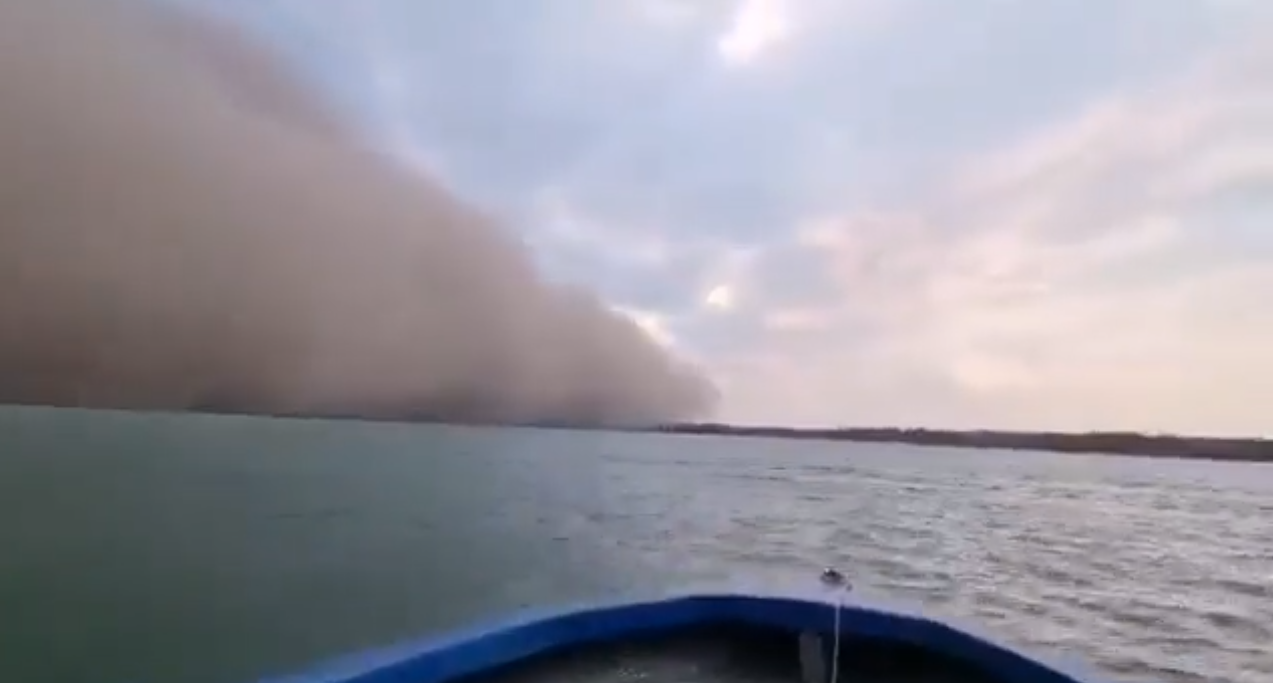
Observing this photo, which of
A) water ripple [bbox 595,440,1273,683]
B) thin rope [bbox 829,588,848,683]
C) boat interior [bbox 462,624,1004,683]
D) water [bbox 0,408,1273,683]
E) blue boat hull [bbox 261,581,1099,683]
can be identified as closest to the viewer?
blue boat hull [bbox 261,581,1099,683]

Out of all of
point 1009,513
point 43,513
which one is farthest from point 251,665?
point 1009,513

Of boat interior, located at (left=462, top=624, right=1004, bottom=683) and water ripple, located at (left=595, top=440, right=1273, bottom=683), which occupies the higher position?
boat interior, located at (left=462, top=624, right=1004, bottom=683)

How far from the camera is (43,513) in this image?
25234 mm

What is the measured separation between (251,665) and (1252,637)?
1636cm

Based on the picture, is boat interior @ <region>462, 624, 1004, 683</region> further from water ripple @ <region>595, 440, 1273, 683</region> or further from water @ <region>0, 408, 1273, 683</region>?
water ripple @ <region>595, 440, 1273, 683</region>

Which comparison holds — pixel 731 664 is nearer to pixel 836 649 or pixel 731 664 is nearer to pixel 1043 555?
pixel 836 649

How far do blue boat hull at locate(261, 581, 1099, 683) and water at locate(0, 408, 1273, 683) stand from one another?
14.1 ft

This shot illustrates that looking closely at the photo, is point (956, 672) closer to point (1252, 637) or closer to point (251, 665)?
point (251, 665)

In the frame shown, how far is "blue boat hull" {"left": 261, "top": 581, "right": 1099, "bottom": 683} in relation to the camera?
657 cm

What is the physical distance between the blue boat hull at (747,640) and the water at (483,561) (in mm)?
4311

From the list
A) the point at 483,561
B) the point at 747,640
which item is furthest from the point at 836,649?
the point at 483,561

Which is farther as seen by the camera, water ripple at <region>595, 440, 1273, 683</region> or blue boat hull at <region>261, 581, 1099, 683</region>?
water ripple at <region>595, 440, 1273, 683</region>

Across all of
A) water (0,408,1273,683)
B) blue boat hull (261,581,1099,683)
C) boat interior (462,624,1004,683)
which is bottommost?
water (0,408,1273,683)

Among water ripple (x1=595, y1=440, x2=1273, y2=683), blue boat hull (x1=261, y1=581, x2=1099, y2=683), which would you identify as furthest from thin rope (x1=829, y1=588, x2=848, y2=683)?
water ripple (x1=595, y1=440, x2=1273, y2=683)
